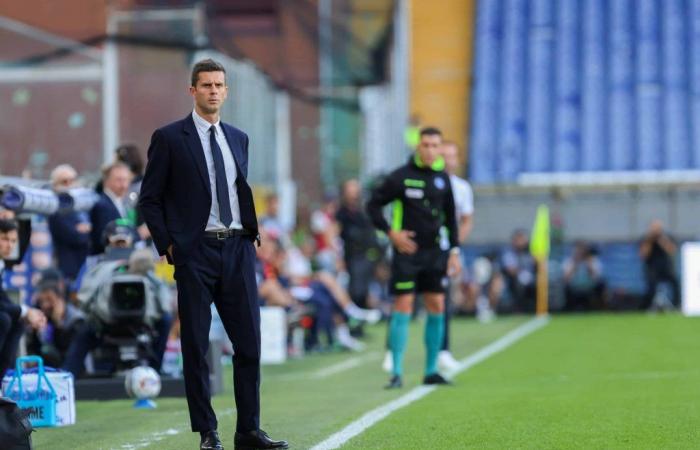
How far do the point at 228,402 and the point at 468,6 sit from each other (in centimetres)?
2365

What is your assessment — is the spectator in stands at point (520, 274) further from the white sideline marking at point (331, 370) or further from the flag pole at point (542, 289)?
the white sideline marking at point (331, 370)

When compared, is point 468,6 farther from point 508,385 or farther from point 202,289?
point 202,289

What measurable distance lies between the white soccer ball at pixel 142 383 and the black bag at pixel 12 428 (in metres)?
3.45

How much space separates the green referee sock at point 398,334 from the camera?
43.8ft

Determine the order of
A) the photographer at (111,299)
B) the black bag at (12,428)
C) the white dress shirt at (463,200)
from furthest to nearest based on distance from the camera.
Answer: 1. the white dress shirt at (463,200)
2. the photographer at (111,299)
3. the black bag at (12,428)

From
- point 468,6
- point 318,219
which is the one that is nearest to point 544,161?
point 468,6

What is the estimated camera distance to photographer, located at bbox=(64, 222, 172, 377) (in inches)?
493

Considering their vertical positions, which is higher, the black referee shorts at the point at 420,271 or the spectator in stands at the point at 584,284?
the black referee shorts at the point at 420,271

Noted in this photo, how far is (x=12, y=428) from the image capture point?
27.0 ft

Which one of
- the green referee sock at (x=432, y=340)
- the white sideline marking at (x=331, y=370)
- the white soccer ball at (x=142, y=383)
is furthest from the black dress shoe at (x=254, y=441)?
the white sideline marking at (x=331, y=370)

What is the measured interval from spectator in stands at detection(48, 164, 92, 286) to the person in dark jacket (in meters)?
2.34

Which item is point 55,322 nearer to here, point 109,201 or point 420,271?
point 109,201

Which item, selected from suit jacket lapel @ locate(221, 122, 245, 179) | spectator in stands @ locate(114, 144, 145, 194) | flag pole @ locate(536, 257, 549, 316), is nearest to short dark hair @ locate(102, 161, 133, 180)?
spectator in stands @ locate(114, 144, 145, 194)

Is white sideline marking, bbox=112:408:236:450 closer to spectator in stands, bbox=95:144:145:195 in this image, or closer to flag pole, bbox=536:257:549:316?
spectator in stands, bbox=95:144:145:195
